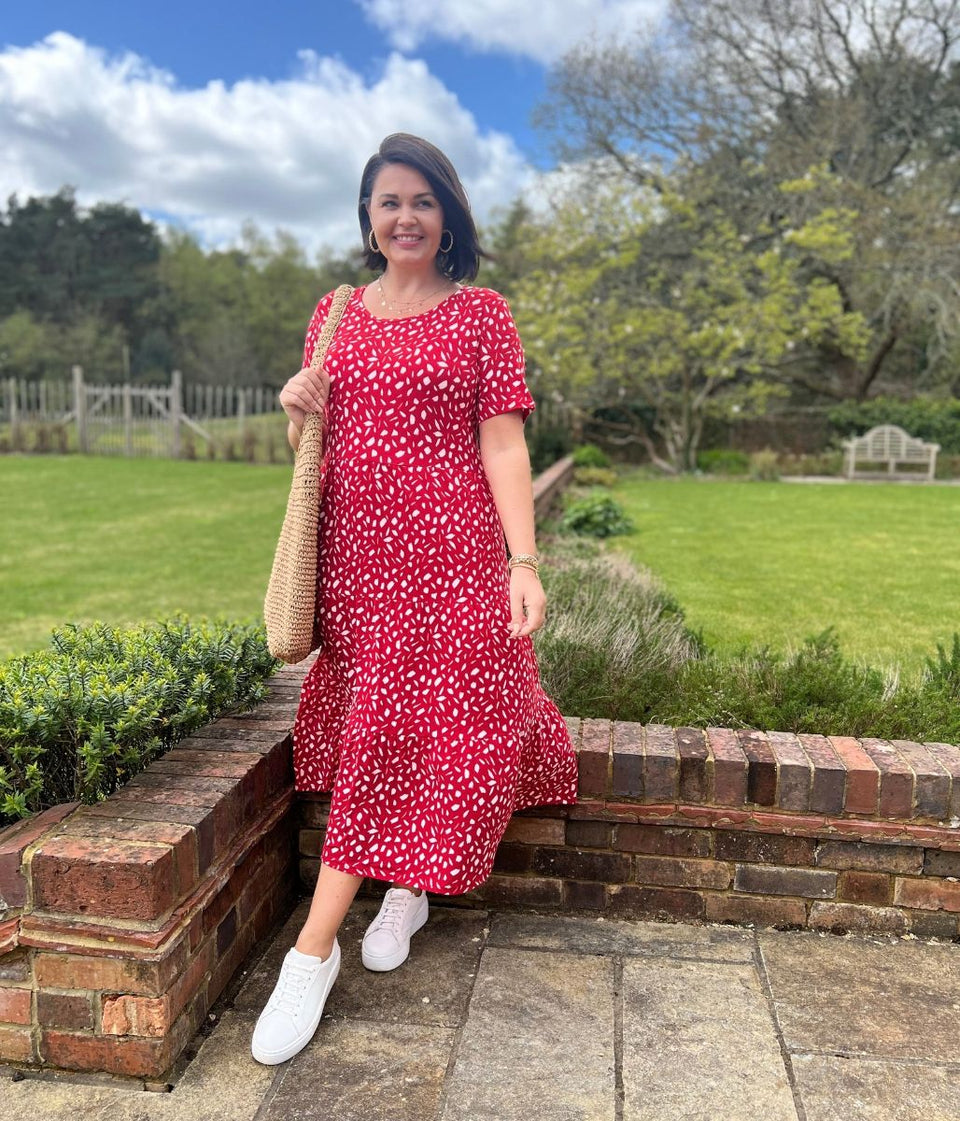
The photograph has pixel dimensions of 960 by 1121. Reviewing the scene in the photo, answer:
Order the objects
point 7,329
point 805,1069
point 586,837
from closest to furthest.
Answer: point 805,1069 < point 586,837 < point 7,329

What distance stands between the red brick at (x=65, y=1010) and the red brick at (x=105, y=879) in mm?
167

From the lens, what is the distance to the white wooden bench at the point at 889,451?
594 inches

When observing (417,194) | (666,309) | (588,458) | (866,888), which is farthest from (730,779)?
(666,309)

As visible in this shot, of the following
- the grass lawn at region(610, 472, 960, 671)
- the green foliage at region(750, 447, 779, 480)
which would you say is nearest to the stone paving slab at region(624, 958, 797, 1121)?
the grass lawn at region(610, 472, 960, 671)

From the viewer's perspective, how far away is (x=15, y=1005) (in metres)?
1.69

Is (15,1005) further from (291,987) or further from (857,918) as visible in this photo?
(857,918)

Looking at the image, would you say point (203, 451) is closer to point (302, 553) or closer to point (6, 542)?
point (6, 542)

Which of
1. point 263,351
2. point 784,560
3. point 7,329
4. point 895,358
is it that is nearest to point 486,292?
point 784,560

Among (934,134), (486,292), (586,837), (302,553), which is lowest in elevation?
(586,837)

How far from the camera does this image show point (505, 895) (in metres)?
2.31

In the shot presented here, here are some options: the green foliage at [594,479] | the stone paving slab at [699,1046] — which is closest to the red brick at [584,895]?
the stone paving slab at [699,1046]

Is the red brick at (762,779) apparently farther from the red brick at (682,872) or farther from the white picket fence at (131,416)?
the white picket fence at (131,416)

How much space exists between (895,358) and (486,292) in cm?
2143

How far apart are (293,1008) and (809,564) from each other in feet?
18.3
